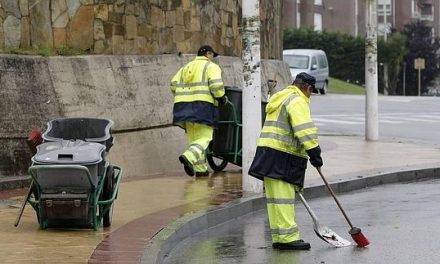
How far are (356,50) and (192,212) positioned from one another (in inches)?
2117

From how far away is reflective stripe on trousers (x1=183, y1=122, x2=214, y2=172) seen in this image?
44.0ft

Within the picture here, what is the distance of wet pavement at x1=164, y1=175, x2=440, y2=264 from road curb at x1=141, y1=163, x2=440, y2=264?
86 mm

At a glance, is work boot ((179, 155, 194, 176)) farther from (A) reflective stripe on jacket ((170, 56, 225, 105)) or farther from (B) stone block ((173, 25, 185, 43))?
(B) stone block ((173, 25, 185, 43))

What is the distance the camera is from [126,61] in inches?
559

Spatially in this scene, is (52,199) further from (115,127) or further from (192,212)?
(115,127)

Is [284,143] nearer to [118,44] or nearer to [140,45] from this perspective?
[118,44]

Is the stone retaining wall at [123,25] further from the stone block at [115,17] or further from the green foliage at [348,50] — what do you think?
the green foliage at [348,50]

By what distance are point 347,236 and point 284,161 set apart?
1.14 m

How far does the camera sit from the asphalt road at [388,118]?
76.3 ft

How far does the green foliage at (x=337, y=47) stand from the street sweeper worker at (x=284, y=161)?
52661 millimetres

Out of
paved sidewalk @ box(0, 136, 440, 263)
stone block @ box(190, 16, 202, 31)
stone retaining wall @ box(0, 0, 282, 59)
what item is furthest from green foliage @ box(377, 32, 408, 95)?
stone block @ box(190, 16, 202, 31)

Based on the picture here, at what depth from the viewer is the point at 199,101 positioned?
538 inches

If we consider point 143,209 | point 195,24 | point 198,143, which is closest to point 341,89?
point 195,24

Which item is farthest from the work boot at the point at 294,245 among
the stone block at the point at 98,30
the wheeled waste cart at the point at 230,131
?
the stone block at the point at 98,30
